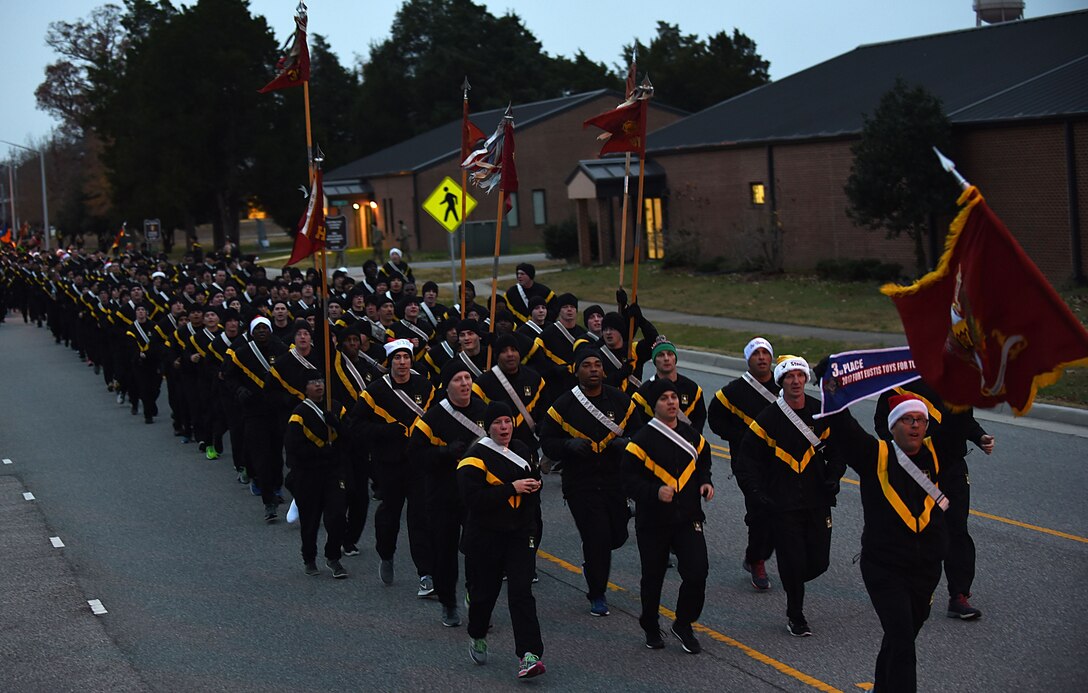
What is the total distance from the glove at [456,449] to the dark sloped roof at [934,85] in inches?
852

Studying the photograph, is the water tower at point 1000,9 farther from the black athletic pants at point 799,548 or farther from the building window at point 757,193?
the black athletic pants at point 799,548

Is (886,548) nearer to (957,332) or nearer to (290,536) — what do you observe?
(957,332)

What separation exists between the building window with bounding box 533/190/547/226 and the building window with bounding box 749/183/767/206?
65.5 feet

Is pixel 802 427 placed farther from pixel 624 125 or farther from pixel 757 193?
pixel 757 193

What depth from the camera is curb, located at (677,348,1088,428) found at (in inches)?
640

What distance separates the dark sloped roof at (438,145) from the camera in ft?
189

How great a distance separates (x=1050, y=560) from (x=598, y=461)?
355 centimetres

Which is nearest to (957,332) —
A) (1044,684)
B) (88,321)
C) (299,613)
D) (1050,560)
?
(1044,684)

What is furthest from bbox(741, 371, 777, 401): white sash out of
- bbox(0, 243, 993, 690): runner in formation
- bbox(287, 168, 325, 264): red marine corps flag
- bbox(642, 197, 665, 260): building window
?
bbox(642, 197, 665, 260): building window

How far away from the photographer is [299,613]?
10219mm

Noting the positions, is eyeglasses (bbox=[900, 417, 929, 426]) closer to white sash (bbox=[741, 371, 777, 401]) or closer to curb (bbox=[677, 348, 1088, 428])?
white sash (bbox=[741, 371, 777, 401])

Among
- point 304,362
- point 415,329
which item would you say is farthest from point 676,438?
point 415,329

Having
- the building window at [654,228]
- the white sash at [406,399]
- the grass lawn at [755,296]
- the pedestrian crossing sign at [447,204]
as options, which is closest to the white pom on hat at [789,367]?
the white sash at [406,399]

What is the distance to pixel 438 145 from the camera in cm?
6206
